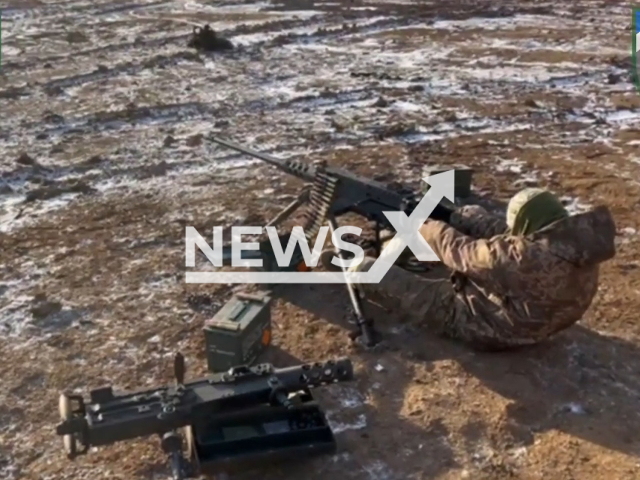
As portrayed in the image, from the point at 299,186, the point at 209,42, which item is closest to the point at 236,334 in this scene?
the point at 299,186

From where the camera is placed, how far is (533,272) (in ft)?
16.9

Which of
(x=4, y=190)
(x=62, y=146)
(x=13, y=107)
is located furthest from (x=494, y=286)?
(x=13, y=107)

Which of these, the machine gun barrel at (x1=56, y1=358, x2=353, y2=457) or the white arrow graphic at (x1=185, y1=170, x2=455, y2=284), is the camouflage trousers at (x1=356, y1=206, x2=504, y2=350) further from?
the machine gun barrel at (x1=56, y1=358, x2=353, y2=457)

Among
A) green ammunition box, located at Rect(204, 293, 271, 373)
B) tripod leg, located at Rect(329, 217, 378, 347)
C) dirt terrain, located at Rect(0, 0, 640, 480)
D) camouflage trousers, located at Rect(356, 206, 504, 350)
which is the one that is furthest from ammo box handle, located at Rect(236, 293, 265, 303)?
camouflage trousers, located at Rect(356, 206, 504, 350)

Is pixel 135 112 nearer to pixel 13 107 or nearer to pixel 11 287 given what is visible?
pixel 13 107

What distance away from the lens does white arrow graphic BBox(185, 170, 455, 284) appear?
6191mm

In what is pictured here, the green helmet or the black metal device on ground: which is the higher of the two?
the green helmet

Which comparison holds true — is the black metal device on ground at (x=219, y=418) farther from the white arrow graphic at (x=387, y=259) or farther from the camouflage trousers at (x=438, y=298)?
the white arrow graphic at (x=387, y=259)

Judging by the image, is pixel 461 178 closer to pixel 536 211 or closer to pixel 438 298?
pixel 438 298

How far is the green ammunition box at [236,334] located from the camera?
5305 mm

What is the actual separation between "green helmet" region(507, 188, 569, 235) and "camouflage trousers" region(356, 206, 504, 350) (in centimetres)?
75

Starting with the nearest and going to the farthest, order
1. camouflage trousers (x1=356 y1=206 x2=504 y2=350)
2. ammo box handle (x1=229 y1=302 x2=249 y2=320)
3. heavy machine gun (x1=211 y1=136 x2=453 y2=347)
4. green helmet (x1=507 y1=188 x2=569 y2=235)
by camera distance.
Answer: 1. green helmet (x1=507 y1=188 x2=569 y2=235)
2. ammo box handle (x1=229 y1=302 x2=249 y2=320)
3. camouflage trousers (x1=356 y1=206 x2=504 y2=350)
4. heavy machine gun (x1=211 y1=136 x2=453 y2=347)

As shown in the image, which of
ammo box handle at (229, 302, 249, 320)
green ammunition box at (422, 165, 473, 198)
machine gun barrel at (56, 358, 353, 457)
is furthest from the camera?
green ammunition box at (422, 165, 473, 198)

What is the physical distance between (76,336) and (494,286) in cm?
301
